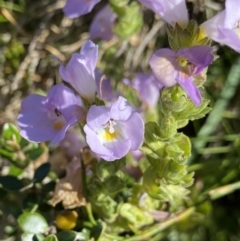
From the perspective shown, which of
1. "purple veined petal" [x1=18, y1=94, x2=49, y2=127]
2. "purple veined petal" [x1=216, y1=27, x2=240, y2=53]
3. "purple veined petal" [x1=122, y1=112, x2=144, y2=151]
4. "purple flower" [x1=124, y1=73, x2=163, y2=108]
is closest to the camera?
"purple veined petal" [x1=216, y1=27, x2=240, y2=53]

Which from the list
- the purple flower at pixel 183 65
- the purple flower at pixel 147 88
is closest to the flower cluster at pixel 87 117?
the purple flower at pixel 183 65

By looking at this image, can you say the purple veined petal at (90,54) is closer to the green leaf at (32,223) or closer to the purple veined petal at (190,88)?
the purple veined petal at (190,88)

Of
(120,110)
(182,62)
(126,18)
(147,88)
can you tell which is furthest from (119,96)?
(126,18)

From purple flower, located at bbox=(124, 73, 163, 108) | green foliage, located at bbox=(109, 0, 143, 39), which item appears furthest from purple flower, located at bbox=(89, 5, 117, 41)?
purple flower, located at bbox=(124, 73, 163, 108)

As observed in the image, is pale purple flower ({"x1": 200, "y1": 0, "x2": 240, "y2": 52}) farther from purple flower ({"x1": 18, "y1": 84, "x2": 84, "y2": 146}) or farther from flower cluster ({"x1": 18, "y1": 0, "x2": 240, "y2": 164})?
purple flower ({"x1": 18, "y1": 84, "x2": 84, "y2": 146})

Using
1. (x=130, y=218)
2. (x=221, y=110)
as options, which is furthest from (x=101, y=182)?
(x=221, y=110)

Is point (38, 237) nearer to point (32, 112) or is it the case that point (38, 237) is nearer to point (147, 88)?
point (32, 112)
